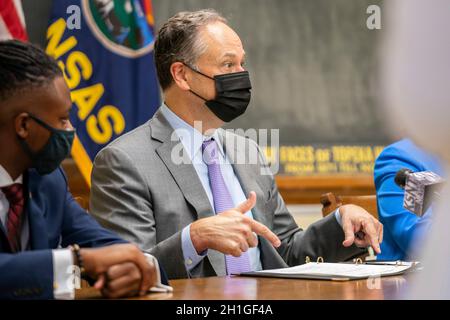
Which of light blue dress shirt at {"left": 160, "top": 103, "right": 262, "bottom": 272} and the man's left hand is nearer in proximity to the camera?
the man's left hand

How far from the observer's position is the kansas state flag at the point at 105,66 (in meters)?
4.19

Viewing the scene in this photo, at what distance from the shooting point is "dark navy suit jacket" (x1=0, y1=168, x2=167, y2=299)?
133cm

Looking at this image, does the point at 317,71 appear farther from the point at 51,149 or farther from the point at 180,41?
the point at 51,149

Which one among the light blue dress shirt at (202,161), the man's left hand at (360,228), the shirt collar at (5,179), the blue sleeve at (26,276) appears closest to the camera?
the blue sleeve at (26,276)

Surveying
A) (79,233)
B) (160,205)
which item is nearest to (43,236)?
(79,233)

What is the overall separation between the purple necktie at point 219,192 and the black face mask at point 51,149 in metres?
0.92

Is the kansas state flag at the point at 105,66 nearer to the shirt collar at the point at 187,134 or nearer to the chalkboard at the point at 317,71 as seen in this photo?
the chalkboard at the point at 317,71

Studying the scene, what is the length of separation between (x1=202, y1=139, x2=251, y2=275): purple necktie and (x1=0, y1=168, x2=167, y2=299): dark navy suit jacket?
2.31ft

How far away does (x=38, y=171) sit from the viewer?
1.65m

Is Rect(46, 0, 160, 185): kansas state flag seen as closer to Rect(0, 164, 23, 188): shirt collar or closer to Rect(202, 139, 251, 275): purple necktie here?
Rect(202, 139, 251, 275): purple necktie

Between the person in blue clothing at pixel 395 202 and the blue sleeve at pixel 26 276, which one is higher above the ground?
the blue sleeve at pixel 26 276

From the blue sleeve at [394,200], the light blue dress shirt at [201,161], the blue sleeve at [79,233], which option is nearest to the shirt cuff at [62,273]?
the blue sleeve at [79,233]

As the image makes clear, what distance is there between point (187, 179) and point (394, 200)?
2.93 feet

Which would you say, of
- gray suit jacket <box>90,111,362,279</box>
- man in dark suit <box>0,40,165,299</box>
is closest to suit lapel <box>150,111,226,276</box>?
gray suit jacket <box>90,111,362,279</box>
